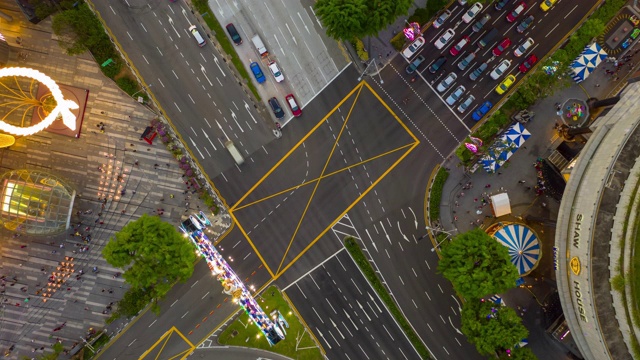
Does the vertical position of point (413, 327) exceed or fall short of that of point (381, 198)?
it falls short

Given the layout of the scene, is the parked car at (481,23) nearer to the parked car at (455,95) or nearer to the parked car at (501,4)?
the parked car at (501,4)

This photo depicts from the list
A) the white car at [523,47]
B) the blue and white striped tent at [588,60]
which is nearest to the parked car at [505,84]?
the white car at [523,47]

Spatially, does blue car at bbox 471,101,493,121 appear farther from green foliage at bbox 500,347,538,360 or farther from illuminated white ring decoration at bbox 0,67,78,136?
illuminated white ring decoration at bbox 0,67,78,136

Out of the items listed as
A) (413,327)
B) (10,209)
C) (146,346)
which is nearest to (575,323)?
(413,327)

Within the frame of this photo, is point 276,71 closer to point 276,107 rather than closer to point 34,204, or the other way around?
point 276,107

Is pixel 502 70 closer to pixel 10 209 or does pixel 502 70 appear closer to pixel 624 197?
pixel 624 197

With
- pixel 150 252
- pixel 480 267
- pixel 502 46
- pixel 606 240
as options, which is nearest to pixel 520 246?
pixel 480 267

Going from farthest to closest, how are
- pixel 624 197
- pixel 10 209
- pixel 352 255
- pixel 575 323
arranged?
pixel 352 255
pixel 10 209
pixel 575 323
pixel 624 197
